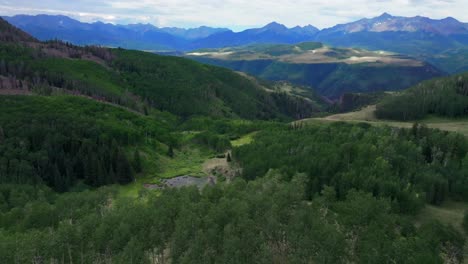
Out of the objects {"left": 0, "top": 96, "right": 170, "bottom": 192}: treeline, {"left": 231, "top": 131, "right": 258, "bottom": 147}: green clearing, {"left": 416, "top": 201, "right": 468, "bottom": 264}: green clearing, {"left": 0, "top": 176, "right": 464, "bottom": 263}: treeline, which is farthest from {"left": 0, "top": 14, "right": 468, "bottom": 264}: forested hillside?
{"left": 231, "top": 131, "right": 258, "bottom": 147}: green clearing

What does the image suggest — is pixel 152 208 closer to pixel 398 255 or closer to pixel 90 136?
pixel 398 255

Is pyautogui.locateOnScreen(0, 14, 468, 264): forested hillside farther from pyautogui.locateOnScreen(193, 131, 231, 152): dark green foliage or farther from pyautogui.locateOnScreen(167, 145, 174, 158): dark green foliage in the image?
pyautogui.locateOnScreen(167, 145, 174, 158): dark green foliage

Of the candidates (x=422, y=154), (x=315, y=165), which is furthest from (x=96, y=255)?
(x=422, y=154)

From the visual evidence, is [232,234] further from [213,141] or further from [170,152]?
[213,141]

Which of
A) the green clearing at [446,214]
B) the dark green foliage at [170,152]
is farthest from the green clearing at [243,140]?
the green clearing at [446,214]

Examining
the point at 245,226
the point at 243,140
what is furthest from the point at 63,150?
the point at 245,226

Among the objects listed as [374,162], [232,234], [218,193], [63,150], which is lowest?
[63,150]

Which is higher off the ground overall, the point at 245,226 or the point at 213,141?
the point at 245,226
